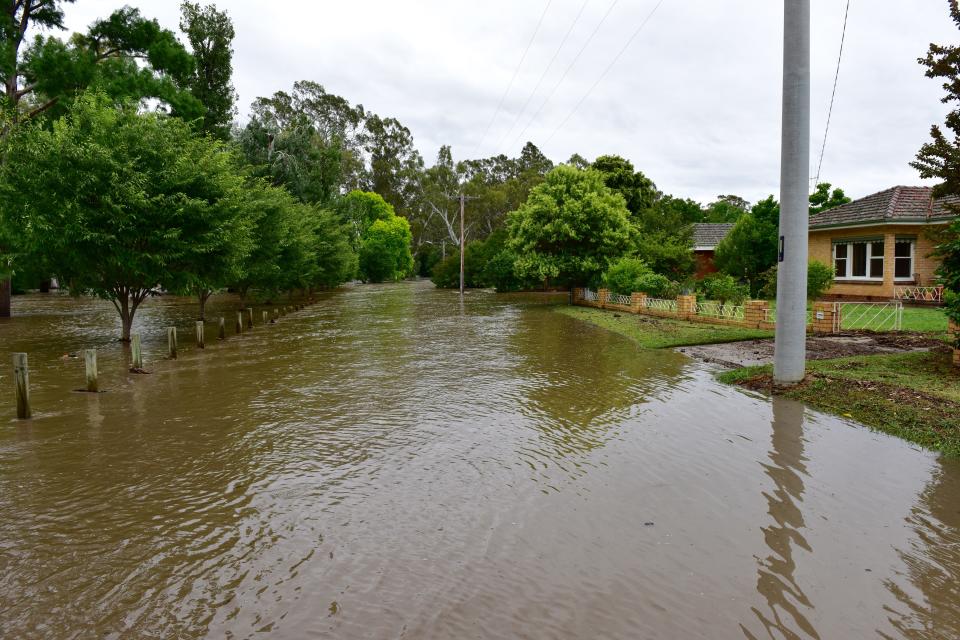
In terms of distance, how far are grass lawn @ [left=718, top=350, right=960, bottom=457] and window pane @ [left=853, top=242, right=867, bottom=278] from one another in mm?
16025

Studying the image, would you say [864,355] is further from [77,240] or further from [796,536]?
[77,240]

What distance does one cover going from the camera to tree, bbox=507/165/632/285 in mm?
31578

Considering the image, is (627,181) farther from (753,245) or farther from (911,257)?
(911,257)

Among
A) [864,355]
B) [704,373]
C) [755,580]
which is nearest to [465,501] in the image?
[755,580]

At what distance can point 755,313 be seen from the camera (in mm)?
18359

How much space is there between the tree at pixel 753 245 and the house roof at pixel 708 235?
42.9 ft

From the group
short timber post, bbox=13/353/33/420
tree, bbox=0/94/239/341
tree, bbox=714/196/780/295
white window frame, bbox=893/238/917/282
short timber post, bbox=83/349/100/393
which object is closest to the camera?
short timber post, bbox=13/353/33/420

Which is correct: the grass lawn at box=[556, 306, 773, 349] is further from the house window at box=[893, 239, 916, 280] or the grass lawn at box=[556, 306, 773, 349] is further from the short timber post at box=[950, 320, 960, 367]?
the house window at box=[893, 239, 916, 280]

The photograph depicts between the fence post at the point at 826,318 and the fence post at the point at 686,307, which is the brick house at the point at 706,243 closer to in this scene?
the fence post at the point at 686,307

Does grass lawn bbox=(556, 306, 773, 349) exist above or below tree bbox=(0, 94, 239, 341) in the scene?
below

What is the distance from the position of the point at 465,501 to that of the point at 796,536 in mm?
2802

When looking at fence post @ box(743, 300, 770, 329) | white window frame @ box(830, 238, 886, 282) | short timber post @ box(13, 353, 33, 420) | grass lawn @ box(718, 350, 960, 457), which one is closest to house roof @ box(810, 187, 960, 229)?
white window frame @ box(830, 238, 886, 282)

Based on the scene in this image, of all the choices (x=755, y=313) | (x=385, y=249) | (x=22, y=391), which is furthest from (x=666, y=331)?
(x=385, y=249)

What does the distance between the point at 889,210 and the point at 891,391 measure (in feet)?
62.0
